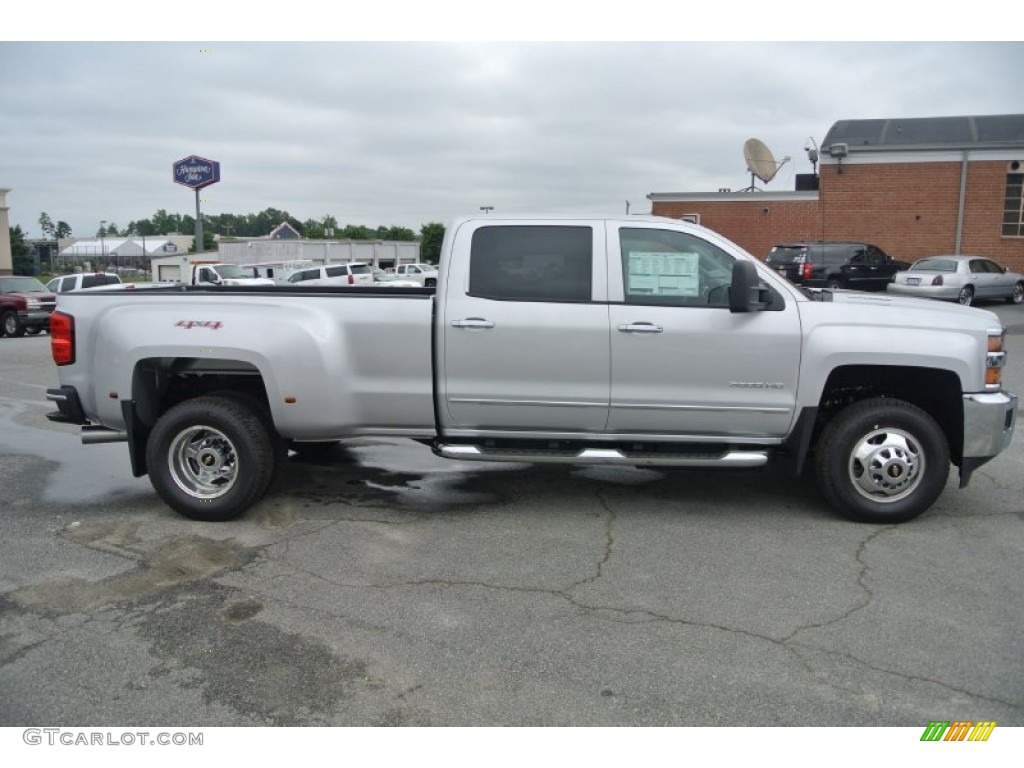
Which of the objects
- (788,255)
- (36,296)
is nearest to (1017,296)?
(788,255)

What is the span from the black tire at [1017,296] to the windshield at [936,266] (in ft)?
11.2

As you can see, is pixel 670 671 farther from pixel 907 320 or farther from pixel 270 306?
pixel 270 306

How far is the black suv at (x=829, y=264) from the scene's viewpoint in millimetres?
22578

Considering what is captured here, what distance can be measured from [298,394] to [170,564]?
1.29 meters

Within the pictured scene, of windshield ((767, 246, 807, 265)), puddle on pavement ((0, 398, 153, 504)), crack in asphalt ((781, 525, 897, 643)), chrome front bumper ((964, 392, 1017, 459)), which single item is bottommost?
crack in asphalt ((781, 525, 897, 643))

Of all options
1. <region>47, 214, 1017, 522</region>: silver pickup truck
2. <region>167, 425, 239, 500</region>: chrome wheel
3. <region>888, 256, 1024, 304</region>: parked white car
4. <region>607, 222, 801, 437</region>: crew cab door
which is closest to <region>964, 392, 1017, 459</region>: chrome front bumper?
<region>47, 214, 1017, 522</region>: silver pickup truck

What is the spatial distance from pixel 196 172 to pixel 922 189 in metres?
32.6

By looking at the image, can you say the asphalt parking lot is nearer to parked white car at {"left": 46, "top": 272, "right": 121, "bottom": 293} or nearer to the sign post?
parked white car at {"left": 46, "top": 272, "right": 121, "bottom": 293}

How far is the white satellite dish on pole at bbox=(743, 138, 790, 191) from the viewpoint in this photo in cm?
2900

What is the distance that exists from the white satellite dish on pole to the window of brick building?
7.21m

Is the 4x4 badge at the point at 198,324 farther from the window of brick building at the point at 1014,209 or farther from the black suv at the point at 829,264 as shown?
the window of brick building at the point at 1014,209

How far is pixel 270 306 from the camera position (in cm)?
556

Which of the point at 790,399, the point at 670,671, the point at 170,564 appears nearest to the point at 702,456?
the point at 790,399

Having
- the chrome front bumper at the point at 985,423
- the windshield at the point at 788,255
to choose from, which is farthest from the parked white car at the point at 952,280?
the chrome front bumper at the point at 985,423
